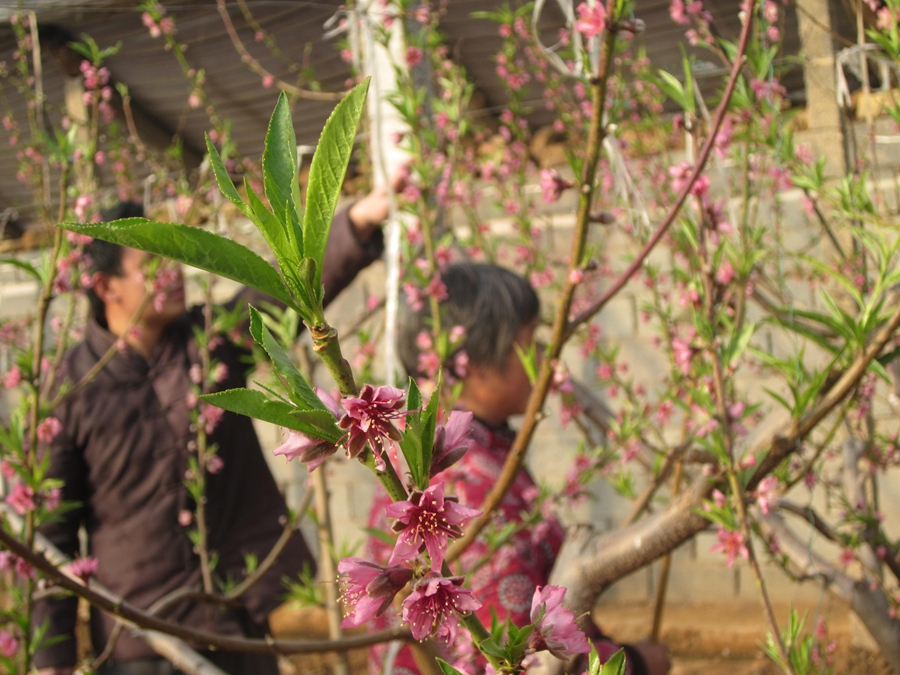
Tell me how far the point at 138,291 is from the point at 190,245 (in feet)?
6.86

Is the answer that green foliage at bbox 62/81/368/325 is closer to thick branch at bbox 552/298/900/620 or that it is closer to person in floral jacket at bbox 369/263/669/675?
thick branch at bbox 552/298/900/620

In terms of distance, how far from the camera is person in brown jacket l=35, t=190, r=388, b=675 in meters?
2.23

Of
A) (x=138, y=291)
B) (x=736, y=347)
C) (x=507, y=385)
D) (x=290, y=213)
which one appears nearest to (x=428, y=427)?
(x=290, y=213)

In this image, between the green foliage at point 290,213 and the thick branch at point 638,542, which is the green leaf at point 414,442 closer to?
the green foliage at point 290,213

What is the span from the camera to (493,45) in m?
4.39

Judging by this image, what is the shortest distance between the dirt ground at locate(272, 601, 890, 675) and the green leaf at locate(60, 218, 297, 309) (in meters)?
3.81

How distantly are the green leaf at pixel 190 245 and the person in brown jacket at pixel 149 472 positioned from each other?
1.79m

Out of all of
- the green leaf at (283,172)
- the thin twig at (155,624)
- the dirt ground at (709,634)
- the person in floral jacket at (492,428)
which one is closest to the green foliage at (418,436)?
the green leaf at (283,172)

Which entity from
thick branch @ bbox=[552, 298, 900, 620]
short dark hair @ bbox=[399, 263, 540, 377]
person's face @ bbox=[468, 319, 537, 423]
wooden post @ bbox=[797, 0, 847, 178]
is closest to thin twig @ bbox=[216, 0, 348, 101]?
short dark hair @ bbox=[399, 263, 540, 377]

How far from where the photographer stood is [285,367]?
17.5 inches

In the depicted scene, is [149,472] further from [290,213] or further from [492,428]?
[290,213]

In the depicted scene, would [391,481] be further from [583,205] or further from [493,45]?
[493,45]

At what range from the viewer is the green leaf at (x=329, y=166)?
446 millimetres

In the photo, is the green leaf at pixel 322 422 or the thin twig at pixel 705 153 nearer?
the green leaf at pixel 322 422
